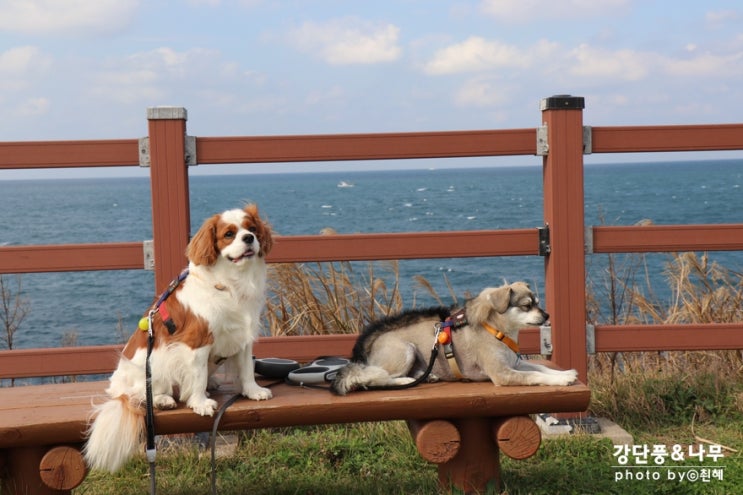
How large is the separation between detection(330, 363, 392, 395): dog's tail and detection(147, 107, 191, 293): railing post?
5.00ft

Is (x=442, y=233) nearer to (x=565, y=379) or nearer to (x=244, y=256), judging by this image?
(x=565, y=379)

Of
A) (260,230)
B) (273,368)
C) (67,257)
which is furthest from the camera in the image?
(67,257)

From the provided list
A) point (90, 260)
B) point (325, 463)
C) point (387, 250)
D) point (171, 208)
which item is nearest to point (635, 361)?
point (387, 250)

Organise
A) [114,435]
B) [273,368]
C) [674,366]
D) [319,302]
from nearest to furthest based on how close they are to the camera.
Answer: [114,435] < [273,368] < [319,302] < [674,366]

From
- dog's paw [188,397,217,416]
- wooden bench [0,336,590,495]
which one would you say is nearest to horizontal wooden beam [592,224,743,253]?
wooden bench [0,336,590,495]

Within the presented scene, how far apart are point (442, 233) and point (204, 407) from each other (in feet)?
6.41

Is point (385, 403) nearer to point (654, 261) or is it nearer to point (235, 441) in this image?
point (235, 441)

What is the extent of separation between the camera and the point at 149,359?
134 inches

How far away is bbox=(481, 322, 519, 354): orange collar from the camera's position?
3.70 m

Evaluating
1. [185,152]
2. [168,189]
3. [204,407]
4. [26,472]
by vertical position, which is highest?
[185,152]

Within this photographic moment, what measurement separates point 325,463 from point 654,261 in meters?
18.8

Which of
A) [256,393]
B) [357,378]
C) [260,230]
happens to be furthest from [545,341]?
[260,230]

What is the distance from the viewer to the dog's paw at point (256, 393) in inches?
140

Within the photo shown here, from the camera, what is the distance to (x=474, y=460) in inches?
147
